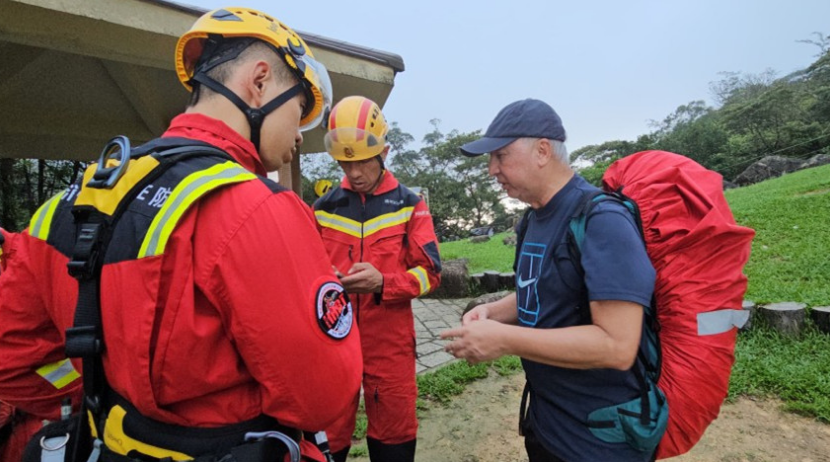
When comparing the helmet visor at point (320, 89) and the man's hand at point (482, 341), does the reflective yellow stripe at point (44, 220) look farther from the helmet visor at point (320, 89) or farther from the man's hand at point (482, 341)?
the man's hand at point (482, 341)

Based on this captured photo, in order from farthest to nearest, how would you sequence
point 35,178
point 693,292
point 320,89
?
point 35,178 < point 693,292 < point 320,89

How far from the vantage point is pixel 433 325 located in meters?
7.15

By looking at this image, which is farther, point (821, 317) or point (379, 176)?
point (821, 317)

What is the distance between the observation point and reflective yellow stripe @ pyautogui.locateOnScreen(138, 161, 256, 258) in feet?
3.04

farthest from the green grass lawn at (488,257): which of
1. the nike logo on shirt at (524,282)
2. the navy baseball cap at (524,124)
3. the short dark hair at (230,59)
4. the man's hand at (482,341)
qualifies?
the short dark hair at (230,59)

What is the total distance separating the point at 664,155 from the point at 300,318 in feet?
5.42

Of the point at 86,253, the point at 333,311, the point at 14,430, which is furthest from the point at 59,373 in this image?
the point at 333,311

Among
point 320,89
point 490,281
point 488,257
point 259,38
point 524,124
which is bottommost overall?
point 488,257

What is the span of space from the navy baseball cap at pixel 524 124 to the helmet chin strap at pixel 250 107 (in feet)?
2.96

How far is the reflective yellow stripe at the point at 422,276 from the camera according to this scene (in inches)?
104

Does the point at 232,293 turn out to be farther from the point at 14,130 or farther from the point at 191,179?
the point at 14,130

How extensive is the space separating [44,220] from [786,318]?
6546 millimetres

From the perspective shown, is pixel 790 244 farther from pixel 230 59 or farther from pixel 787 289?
pixel 230 59

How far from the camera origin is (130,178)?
986 millimetres
